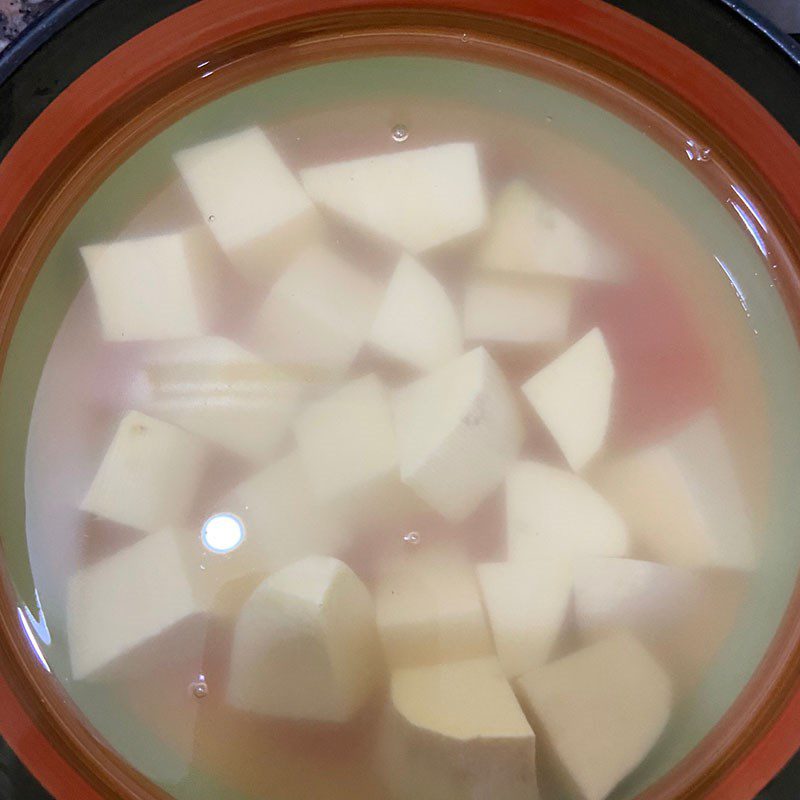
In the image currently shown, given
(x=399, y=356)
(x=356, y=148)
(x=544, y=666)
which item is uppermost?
(x=356, y=148)

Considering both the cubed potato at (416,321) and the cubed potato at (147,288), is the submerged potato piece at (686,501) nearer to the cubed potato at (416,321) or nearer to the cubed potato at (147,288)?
the cubed potato at (416,321)

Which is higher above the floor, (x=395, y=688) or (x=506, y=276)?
(x=506, y=276)

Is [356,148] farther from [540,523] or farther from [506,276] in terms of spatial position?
[540,523]

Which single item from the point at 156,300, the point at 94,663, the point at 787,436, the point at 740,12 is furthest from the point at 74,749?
the point at 740,12

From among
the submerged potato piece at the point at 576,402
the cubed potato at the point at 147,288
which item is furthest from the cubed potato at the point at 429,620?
the cubed potato at the point at 147,288

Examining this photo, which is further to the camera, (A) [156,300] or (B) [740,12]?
(A) [156,300]

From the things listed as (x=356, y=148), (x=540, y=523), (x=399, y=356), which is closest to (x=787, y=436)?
(x=540, y=523)

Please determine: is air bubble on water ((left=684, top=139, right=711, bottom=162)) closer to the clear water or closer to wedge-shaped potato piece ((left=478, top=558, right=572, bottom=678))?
the clear water
